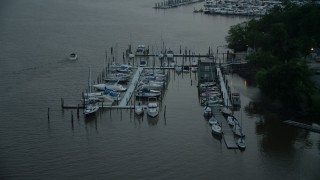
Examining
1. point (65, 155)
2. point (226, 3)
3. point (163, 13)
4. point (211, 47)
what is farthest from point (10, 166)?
point (226, 3)

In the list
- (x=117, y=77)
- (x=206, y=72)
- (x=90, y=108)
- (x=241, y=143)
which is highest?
(x=206, y=72)

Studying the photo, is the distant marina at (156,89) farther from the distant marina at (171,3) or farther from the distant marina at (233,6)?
the distant marina at (171,3)

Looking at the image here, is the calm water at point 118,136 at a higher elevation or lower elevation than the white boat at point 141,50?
lower

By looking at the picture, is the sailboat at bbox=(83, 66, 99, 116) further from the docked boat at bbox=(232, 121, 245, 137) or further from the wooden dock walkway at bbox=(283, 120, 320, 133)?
the wooden dock walkway at bbox=(283, 120, 320, 133)

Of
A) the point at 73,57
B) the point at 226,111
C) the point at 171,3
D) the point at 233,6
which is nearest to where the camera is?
the point at 226,111

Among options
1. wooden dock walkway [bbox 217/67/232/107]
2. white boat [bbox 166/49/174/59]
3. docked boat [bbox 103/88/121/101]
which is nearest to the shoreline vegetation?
wooden dock walkway [bbox 217/67/232/107]

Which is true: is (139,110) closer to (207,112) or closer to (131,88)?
(207,112)

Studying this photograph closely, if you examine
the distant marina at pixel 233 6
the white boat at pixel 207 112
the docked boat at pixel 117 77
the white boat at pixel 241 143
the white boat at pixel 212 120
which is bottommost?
the white boat at pixel 241 143

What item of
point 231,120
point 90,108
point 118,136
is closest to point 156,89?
point 90,108

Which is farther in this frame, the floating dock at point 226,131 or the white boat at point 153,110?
the white boat at point 153,110

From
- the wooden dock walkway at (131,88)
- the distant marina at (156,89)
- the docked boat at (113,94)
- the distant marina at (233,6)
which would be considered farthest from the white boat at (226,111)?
the distant marina at (233,6)
